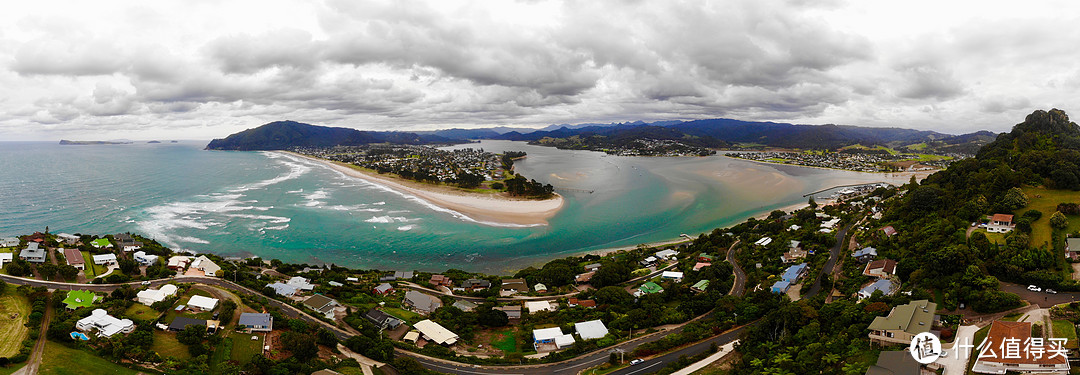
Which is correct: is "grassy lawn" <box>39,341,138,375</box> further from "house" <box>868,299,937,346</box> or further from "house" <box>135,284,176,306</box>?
"house" <box>868,299,937,346</box>

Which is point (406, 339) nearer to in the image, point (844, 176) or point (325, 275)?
point (325, 275)

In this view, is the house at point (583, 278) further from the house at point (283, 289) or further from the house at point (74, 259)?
the house at point (74, 259)

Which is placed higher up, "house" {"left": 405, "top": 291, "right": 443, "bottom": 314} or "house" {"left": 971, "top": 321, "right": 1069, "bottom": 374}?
"house" {"left": 971, "top": 321, "right": 1069, "bottom": 374}

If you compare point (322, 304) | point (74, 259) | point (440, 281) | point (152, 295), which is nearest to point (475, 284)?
point (440, 281)

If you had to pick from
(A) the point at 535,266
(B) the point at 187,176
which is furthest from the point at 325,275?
(B) the point at 187,176

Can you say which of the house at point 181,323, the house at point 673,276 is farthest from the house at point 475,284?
the house at point 181,323

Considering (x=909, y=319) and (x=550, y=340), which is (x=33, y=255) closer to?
(x=550, y=340)

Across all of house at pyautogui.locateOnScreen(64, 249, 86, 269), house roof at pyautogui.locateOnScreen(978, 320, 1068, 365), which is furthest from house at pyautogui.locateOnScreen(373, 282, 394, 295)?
house roof at pyautogui.locateOnScreen(978, 320, 1068, 365)
